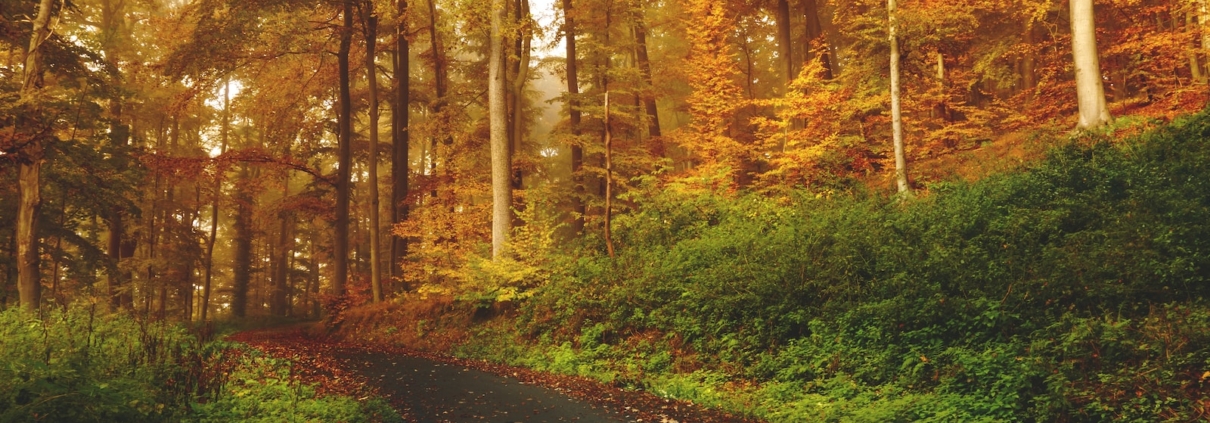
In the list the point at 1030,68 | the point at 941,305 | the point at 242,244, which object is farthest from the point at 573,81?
the point at 242,244

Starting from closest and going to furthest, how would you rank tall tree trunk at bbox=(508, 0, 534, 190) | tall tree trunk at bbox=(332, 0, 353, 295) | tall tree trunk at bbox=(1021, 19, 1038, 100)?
tall tree trunk at bbox=(1021, 19, 1038, 100) < tall tree trunk at bbox=(508, 0, 534, 190) < tall tree trunk at bbox=(332, 0, 353, 295)

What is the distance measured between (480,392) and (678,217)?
24.3ft

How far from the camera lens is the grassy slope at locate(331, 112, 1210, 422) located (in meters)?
6.07

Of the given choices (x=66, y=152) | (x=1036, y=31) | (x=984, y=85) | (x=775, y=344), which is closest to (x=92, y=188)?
(x=66, y=152)

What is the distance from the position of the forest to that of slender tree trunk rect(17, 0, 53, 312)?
66mm

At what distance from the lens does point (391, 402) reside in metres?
8.48

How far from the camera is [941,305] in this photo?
785 centimetres

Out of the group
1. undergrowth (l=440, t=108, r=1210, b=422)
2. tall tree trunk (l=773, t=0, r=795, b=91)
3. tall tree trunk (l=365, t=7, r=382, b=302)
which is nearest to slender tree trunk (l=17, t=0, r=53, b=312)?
undergrowth (l=440, t=108, r=1210, b=422)

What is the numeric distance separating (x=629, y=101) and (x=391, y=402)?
60.4 feet

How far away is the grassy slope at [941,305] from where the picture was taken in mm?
6066

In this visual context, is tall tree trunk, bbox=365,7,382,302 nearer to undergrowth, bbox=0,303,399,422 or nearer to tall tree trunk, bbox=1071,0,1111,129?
undergrowth, bbox=0,303,399,422

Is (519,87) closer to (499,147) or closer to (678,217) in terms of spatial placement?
(499,147)

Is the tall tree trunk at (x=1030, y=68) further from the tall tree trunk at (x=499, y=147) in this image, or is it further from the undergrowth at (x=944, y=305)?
the tall tree trunk at (x=499, y=147)

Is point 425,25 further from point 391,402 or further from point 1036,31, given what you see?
point 1036,31
